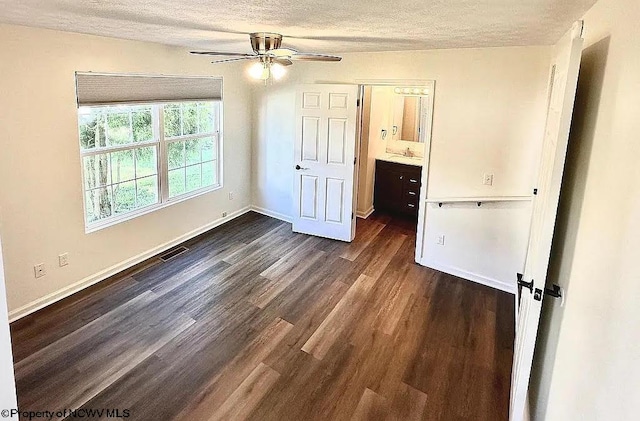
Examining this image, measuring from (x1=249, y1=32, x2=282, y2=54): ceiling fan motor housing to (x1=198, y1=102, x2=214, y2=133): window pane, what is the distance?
2499mm

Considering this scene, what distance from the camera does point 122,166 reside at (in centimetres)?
439

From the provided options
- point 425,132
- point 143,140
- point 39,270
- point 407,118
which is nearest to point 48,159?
point 39,270

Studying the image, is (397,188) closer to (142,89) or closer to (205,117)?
(205,117)

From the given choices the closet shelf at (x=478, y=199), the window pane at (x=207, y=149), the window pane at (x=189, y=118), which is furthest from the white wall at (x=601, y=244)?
the window pane at (x=207, y=149)

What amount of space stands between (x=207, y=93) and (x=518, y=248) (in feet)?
12.6

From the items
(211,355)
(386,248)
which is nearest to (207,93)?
(386,248)

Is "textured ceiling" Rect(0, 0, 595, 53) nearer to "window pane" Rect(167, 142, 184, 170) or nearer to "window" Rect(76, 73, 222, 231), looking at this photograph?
"window" Rect(76, 73, 222, 231)

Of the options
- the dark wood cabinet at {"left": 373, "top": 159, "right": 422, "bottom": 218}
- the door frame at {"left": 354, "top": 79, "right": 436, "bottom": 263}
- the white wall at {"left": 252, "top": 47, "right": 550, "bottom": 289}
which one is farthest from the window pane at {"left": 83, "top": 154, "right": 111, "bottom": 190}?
the dark wood cabinet at {"left": 373, "top": 159, "right": 422, "bottom": 218}

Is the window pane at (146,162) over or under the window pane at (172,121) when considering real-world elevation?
under

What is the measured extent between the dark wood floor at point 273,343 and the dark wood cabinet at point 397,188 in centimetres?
147

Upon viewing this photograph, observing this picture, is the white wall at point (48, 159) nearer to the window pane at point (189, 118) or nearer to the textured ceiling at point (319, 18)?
the textured ceiling at point (319, 18)

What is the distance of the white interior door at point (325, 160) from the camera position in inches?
199

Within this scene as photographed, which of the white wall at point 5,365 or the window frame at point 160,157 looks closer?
the white wall at point 5,365

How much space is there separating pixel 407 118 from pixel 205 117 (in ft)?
9.66
